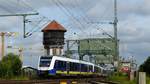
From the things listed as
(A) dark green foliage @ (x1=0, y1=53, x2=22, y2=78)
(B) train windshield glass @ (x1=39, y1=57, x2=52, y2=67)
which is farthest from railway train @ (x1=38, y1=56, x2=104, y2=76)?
(A) dark green foliage @ (x1=0, y1=53, x2=22, y2=78)

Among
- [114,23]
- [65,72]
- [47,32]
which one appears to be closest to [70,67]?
[65,72]

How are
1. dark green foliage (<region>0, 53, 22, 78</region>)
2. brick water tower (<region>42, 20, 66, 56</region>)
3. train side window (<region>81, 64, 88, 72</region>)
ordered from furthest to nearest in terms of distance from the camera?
brick water tower (<region>42, 20, 66, 56</region>) < dark green foliage (<region>0, 53, 22, 78</region>) < train side window (<region>81, 64, 88, 72</region>)

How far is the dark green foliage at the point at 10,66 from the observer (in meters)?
80.8

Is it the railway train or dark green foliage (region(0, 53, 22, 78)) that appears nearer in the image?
the railway train

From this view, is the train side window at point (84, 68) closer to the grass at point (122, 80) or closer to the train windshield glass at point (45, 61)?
the grass at point (122, 80)

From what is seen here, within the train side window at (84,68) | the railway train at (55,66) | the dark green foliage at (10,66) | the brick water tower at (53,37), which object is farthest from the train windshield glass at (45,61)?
the brick water tower at (53,37)

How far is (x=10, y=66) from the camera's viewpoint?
A: 305ft

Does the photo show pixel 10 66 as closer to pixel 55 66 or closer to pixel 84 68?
pixel 84 68

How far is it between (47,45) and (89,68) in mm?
66335

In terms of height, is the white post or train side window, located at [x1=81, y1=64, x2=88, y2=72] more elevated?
the white post

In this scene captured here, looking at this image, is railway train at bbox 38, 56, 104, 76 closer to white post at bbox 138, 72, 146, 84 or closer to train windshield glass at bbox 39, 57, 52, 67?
train windshield glass at bbox 39, 57, 52, 67

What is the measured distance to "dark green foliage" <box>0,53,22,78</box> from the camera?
80.8m

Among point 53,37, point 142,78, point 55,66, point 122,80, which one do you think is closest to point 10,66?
point 55,66

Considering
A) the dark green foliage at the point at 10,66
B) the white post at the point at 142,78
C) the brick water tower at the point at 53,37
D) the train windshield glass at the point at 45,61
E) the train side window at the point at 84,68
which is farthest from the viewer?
Result: the brick water tower at the point at 53,37
